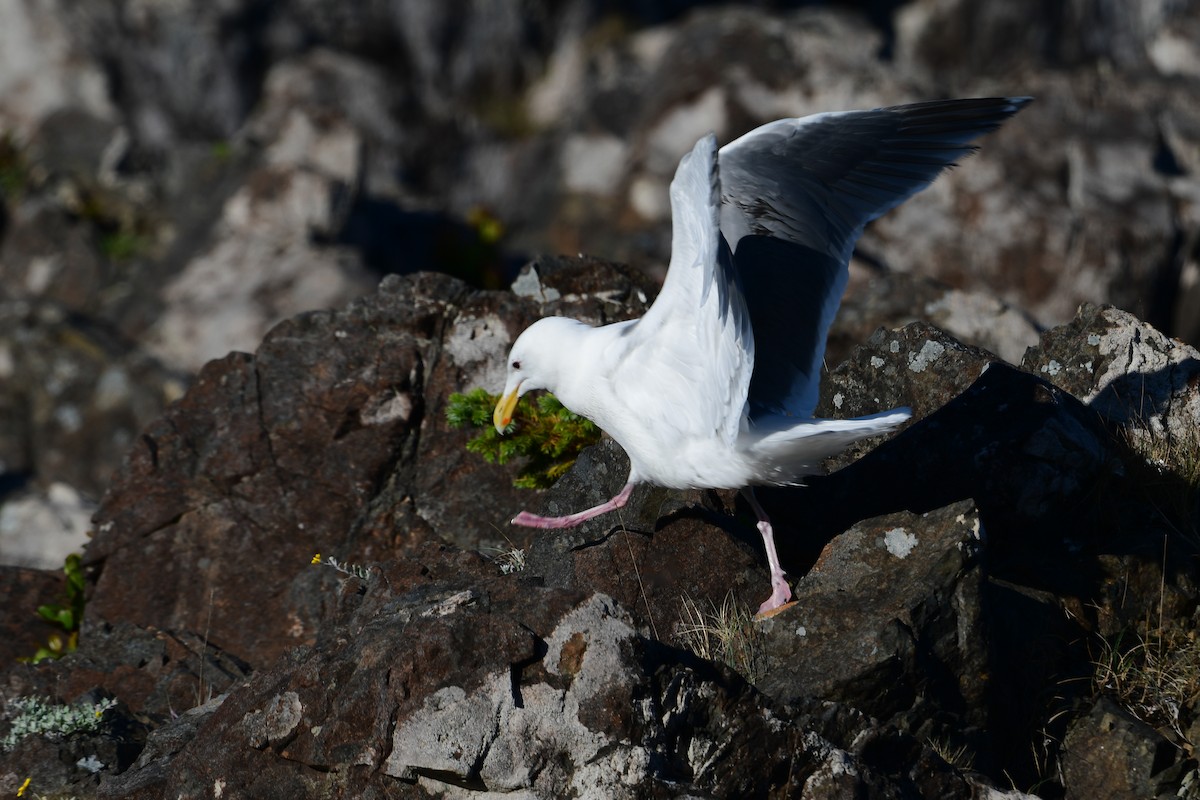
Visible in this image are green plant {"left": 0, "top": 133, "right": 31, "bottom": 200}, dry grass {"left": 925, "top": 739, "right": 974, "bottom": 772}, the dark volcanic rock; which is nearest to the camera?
dry grass {"left": 925, "top": 739, "right": 974, "bottom": 772}

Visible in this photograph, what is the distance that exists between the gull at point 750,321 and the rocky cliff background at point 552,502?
1.37ft

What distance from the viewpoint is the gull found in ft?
16.5

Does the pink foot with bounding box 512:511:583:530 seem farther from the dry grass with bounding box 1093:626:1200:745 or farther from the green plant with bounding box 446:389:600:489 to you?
the dry grass with bounding box 1093:626:1200:745

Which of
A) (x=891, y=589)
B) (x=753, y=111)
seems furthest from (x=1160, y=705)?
(x=753, y=111)

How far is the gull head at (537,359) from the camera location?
18.9 feet

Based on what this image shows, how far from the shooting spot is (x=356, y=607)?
577 centimetres

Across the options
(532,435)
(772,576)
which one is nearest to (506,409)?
(532,435)

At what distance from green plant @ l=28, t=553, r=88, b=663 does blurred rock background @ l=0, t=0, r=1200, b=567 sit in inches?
193

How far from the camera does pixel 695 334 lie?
5.14 meters

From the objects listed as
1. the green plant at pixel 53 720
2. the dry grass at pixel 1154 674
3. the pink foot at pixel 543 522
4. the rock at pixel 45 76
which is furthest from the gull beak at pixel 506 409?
the rock at pixel 45 76

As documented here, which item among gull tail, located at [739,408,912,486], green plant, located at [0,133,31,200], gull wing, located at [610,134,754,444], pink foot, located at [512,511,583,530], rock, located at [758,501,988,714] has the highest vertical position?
gull wing, located at [610,134,754,444]

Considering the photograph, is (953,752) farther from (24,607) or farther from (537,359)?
(24,607)

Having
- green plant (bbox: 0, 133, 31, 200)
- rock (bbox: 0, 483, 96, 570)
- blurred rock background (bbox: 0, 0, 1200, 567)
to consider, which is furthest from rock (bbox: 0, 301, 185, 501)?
green plant (bbox: 0, 133, 31, 200)

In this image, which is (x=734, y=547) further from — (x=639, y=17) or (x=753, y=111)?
(x=639, y=17)
